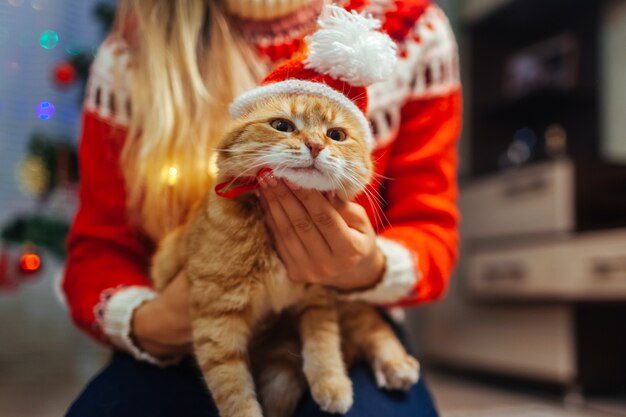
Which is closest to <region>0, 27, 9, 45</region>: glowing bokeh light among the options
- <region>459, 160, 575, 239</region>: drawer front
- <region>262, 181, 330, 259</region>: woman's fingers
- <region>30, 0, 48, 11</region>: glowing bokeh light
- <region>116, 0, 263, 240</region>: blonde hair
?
<region>30, 0, 48, 11</region>: glowing bokeh light

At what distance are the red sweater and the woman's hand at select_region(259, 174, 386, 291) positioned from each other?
0.48 ft

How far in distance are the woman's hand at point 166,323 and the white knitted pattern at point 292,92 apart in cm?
22

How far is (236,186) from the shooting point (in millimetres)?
564

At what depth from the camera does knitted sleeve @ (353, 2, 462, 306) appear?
802 mm

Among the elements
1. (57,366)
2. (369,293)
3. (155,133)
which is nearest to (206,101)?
(155,133)

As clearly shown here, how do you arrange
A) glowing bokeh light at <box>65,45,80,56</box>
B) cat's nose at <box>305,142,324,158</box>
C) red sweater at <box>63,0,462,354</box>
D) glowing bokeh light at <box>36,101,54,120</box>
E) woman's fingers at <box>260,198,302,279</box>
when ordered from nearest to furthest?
cat's nose at <box>305,142,324,158</box> < woman's fingers at <box>260,198,302,279</box> < red sweater at <box>63,0,462,354</box> < glowing bokeh light at <box>65,45,80,56</box> < glowing bokeh light at <box>36,101,54,120</box>

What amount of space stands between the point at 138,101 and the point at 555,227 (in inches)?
58.8

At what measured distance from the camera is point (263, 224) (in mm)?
600

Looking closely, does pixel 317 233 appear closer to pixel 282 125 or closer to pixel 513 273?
pixel 282 125

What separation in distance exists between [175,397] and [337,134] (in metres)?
0.40

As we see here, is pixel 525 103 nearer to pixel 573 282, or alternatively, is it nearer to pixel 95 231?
pixel 573 282

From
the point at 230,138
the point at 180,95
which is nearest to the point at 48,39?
the point at 180,95

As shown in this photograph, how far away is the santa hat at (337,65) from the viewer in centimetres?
50

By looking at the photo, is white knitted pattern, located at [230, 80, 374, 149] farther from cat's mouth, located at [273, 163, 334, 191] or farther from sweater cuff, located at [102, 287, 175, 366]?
sweater cuff, located at [102, 287, 175, 366]
